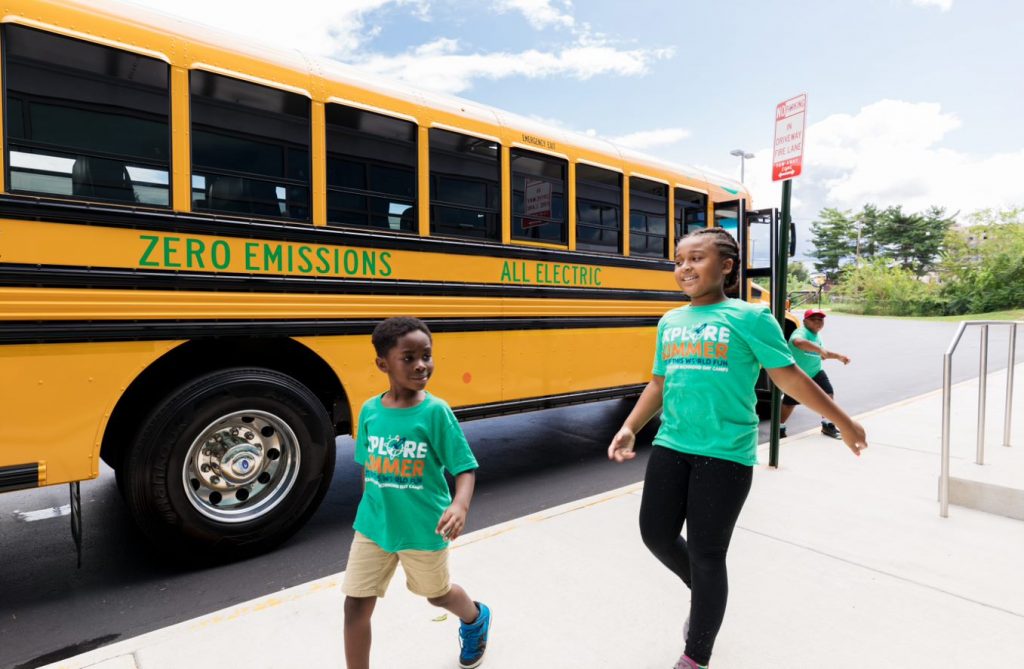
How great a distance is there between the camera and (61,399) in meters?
2.88

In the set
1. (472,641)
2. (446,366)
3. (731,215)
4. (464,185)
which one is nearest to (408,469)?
(472,641)

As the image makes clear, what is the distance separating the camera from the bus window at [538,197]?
4.70m

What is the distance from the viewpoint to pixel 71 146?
2.95 m

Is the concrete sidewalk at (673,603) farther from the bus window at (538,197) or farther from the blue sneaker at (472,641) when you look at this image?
the bus window at (538,197)

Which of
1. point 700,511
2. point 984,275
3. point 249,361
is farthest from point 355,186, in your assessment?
point 984,275

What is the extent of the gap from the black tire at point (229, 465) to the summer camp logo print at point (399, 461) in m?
1.68

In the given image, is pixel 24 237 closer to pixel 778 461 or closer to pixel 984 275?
pixel 778 461

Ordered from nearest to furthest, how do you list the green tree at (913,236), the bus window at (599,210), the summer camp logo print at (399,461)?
1. the summer camp logo print at (399,461)
2. the bus window at (599,210)
3. the green tree at (913,236)

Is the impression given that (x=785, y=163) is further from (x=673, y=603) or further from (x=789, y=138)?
(x=673, y=603)

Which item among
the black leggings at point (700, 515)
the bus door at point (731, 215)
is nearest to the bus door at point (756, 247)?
the bus door at point (731, 215)

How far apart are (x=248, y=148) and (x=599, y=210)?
2.85 m

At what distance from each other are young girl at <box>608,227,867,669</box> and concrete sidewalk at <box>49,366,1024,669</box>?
1.71ft

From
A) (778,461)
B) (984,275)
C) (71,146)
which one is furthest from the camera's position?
(984,275)

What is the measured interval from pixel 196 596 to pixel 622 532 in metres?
2.20
